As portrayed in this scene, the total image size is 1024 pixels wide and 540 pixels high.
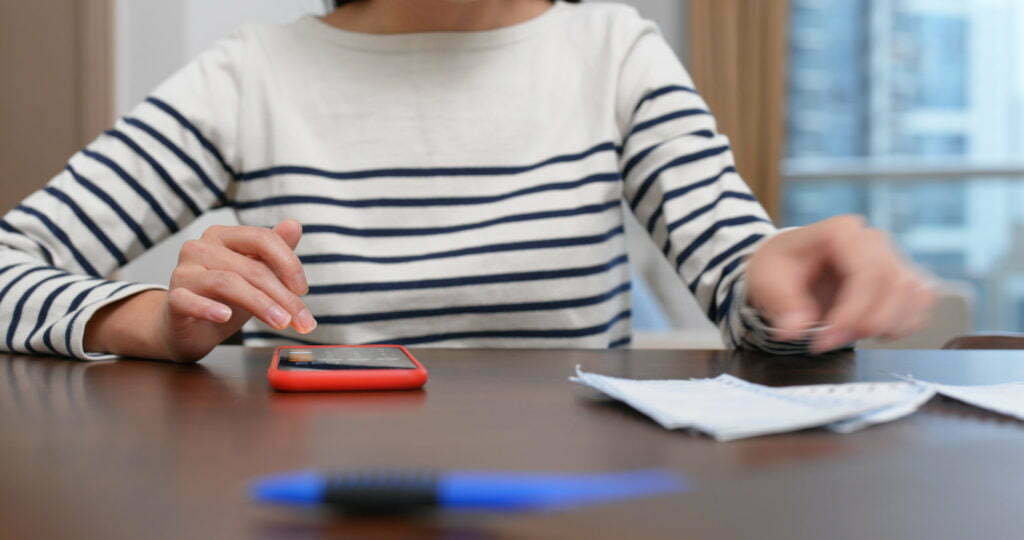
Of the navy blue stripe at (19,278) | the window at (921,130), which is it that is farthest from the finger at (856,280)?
the window at (921,130)

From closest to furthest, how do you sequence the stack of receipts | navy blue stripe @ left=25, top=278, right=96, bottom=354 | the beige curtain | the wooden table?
the wooden table < the stack of receipts < navy blue stripe @ left=25, top=278, right=96, bottom=354 < the beige curtain

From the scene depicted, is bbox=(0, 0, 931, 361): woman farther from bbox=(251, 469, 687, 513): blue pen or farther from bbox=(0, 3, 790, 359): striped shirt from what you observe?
bbox=(251, 469, 687, 513): blue pen

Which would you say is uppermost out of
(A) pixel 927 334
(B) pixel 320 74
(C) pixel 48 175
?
(B) pixel 320 74

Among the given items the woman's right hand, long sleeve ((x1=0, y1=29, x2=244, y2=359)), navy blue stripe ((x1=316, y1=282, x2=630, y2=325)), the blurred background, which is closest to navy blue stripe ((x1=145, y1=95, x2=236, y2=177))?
long sleeve ((x1=0, y1=29, x2=244, y2=359))

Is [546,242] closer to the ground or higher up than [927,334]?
higher up

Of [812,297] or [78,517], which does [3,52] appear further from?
[78,517]

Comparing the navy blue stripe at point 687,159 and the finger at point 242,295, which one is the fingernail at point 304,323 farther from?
the navy blue stripe at point 687,159

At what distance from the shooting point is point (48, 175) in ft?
7.58

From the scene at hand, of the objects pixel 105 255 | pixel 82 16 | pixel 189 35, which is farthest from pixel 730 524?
pixel 82 16

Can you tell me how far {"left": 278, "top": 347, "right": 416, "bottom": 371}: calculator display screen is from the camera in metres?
0.52

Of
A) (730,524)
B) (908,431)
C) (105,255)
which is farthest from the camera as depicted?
(105,255)

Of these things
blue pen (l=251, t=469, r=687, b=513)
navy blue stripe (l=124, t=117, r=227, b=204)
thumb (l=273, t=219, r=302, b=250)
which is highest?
→ navy blue stripe (l=124, t=117, r=227, b=204)

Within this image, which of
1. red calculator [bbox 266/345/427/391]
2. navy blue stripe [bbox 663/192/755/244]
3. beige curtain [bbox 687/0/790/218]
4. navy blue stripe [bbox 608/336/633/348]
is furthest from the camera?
beige curtain [bbox 687/0/790/218]

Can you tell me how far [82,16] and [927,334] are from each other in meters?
2.19
